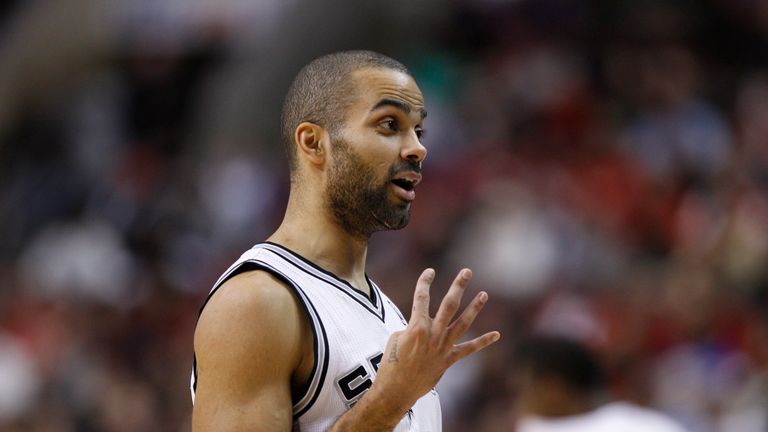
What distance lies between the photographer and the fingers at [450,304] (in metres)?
3.63

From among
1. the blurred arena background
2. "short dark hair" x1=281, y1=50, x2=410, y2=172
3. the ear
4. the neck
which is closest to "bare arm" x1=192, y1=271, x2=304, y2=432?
the neck

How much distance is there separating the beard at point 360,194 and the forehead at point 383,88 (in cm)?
17

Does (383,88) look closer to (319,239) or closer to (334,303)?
(319,239)

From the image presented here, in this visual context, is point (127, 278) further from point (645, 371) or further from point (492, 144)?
point (645, 371)

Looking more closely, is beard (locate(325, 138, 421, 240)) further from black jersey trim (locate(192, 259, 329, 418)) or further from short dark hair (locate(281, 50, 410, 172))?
black jersey trim (locate(192, 259, 329, 418))

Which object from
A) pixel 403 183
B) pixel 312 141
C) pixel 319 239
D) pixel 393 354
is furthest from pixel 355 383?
pixel 312 141

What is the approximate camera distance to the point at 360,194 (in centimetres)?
416

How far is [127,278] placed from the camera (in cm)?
1261

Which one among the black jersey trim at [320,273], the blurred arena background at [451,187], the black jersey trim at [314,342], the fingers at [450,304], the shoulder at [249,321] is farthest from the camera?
the blurred arena background at [451,187]

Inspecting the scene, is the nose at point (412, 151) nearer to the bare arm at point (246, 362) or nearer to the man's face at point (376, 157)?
the man's face at point (376, 157)

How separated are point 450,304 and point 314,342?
0.49 m

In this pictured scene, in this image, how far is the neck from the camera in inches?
167

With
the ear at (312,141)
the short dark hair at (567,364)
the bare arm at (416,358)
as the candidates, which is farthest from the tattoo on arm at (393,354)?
the short dark hair at (567,364)

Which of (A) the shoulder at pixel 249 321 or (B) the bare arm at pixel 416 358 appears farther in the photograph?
(A) the shoulder at pixel 249 321
